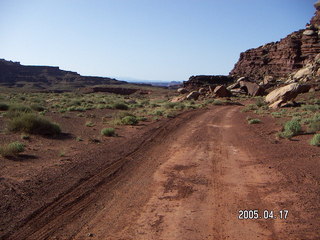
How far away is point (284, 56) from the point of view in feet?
230

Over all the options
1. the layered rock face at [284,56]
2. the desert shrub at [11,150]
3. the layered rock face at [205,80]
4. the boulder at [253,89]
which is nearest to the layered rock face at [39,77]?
the layered rock face at [205,80]

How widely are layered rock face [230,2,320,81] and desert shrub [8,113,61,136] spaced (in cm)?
6149

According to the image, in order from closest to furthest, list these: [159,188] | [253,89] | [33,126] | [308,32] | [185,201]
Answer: [185,201] → [159,188] → [33,126] → [253,89] → [308,32]

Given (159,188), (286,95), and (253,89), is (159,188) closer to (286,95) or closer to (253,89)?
(286,95)

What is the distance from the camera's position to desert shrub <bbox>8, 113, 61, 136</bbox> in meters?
14.3

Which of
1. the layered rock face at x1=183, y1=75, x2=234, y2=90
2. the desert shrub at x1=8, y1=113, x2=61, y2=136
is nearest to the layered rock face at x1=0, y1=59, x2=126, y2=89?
the layered rock face at x1=183, y1=75, x2=234, y2=90

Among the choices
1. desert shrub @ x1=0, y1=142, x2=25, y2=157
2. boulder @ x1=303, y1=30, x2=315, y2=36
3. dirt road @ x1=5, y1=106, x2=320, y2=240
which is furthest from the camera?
boulder @ x1=303, y1=30, x2=315, y2=36

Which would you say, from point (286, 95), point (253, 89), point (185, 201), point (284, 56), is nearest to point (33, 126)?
point (185, 201)

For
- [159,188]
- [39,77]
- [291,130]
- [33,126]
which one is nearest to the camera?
[159,188]

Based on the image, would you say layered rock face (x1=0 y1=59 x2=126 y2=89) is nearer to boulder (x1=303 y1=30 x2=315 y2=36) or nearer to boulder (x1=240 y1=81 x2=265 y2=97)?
boulder (x1=240 y1=81 x2=265 y2=97)

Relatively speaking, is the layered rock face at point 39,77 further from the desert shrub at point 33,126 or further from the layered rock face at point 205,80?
the desert shrub at point 33,126

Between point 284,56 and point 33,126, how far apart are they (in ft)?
224

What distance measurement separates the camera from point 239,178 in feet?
26.8

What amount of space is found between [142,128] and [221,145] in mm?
6231
